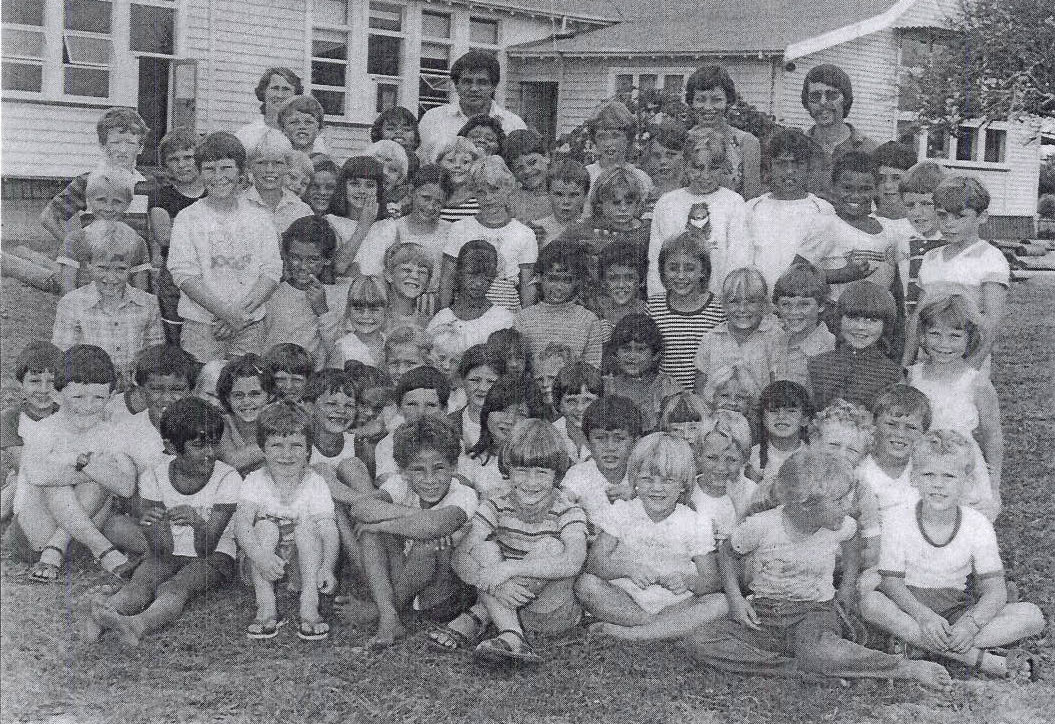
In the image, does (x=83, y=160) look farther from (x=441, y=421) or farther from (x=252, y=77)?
(x=441, y=421)

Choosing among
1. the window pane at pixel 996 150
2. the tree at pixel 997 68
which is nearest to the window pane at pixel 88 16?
the tree at pixel 997 68

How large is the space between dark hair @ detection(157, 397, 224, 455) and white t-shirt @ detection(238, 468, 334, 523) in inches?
10.5

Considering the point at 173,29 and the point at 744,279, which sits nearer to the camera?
the point at 744,279

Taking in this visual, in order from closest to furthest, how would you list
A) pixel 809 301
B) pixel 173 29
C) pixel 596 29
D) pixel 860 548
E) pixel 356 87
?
pixel 860 548, pixel 809 301, pixel 173 29, pixel 356 87, pixel 596 29

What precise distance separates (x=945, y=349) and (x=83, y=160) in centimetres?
836

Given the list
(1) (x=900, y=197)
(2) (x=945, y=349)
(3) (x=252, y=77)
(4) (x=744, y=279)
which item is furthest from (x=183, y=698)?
(3) (x=252, y=77)

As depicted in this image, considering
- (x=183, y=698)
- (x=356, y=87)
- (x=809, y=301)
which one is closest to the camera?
(x=183, y=698)

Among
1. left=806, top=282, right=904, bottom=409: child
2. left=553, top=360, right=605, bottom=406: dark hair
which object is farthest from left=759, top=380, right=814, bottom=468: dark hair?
left=553, top=360, right=605, bottom=406: dark hair

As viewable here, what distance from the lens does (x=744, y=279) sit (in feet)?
15.4

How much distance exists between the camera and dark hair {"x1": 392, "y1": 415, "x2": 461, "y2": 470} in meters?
4.09

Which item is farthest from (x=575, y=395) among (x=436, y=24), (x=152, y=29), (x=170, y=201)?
(x=436, y=24)

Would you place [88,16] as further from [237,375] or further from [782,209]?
[782,209]

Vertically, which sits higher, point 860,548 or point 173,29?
point 173,29

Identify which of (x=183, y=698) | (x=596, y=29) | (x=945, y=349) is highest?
(x=596, y=29)
